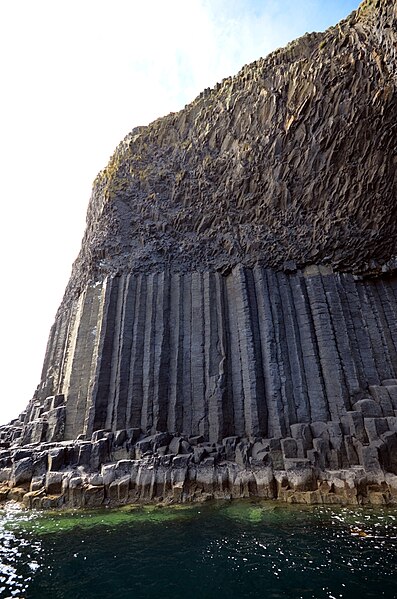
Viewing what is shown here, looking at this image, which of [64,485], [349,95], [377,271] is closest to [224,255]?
[377,271]

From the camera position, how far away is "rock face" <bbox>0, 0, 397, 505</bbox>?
14.1 m

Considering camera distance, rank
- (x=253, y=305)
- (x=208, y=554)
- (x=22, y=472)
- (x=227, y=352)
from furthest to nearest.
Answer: (x=253, y=305) → (x=227, y=352) → (x=22, y=472) → (x=208, y=554)

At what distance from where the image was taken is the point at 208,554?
26.3 feet

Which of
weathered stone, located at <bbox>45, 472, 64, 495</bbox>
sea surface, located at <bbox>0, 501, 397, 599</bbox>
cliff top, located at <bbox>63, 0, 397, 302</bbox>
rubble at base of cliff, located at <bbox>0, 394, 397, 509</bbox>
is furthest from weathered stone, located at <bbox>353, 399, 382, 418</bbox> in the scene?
weathered stone, located at <bbox>45, 472, 64, 495</bbox>

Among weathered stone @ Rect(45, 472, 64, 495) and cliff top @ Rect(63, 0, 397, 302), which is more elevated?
cliff top @ Rect(63, 0, 397, 302)

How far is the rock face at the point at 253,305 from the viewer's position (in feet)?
46.2

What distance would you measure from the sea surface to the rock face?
2.08m

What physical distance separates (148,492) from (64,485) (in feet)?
10.8

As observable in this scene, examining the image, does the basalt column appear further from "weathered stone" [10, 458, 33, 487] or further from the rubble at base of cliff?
"weathered stone" [10, 458, 33, 487]

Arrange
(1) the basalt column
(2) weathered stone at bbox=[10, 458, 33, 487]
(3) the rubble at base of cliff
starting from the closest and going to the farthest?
(3) the rubble at base of cliff, (2) weathered stone at bbox=[10, 458, 33, 487], (1) the basalt column

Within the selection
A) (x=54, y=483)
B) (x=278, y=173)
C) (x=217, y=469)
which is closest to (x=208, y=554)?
(x=217, y=469)

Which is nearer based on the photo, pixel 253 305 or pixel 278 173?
pixel 253 305

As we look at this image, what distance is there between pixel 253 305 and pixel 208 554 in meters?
12.2

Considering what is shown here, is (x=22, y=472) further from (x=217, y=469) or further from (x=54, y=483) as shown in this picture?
(x=217, y=469)
